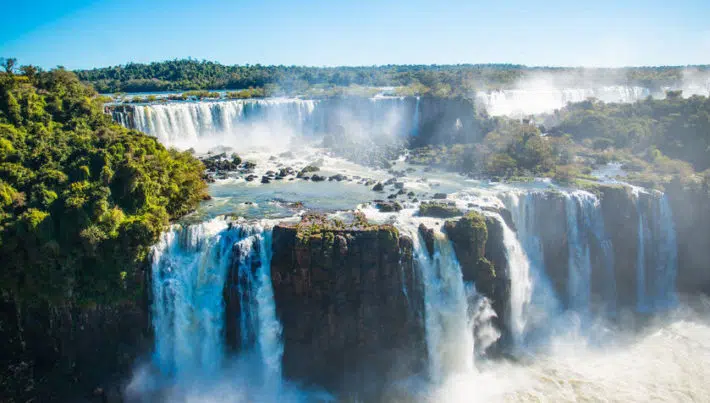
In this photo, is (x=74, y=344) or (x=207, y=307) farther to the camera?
(x=207, y=307)

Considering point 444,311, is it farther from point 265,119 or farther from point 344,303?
point 265,119

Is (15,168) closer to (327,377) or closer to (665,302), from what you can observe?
(327,377)

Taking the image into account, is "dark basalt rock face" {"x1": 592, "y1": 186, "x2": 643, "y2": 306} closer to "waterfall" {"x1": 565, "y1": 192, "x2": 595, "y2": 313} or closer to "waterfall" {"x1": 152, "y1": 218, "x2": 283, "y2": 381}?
"waterfall" {"x1": 565, "y1": 192, "x2": 595, "y2": 313}

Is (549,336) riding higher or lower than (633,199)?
lower

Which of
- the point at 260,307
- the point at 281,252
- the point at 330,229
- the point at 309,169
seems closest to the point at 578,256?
the point at 330,229

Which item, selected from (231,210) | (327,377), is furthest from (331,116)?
(327,377)

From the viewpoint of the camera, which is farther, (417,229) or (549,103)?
(549,103)
